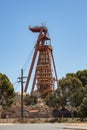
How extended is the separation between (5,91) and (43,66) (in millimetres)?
31546

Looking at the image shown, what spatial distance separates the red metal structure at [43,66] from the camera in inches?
4742

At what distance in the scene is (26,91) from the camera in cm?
12550

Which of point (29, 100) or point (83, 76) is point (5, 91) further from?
point (83, 76)

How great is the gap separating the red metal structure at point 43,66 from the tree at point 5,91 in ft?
83.3

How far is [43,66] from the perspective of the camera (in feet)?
403

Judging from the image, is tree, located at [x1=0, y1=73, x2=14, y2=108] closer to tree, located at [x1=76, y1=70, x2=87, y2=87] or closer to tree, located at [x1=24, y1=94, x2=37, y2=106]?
tree, located at [x1=24, y1=94, x2=37, y2=106]

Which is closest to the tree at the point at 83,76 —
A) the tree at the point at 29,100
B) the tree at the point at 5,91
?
the tree at the point at 29,100

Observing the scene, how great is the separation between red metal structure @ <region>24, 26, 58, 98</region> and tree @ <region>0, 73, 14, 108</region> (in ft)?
83.3

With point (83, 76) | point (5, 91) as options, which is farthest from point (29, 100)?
point (83, 76)

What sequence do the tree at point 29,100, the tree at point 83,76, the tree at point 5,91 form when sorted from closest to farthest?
1. the tree at point 5,91
2. the tree at point 83,76
3. the tree at point 29,100

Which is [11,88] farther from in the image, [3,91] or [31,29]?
[31,29]

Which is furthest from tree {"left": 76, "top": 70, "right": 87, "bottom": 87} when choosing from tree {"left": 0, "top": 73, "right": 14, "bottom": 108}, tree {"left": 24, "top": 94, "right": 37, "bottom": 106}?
tree {"left": 0, "top": 73, "right": 14, "bottom": 108}

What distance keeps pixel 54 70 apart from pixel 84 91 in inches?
2118

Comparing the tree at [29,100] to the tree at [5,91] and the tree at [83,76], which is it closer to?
the tree at [5,91]
